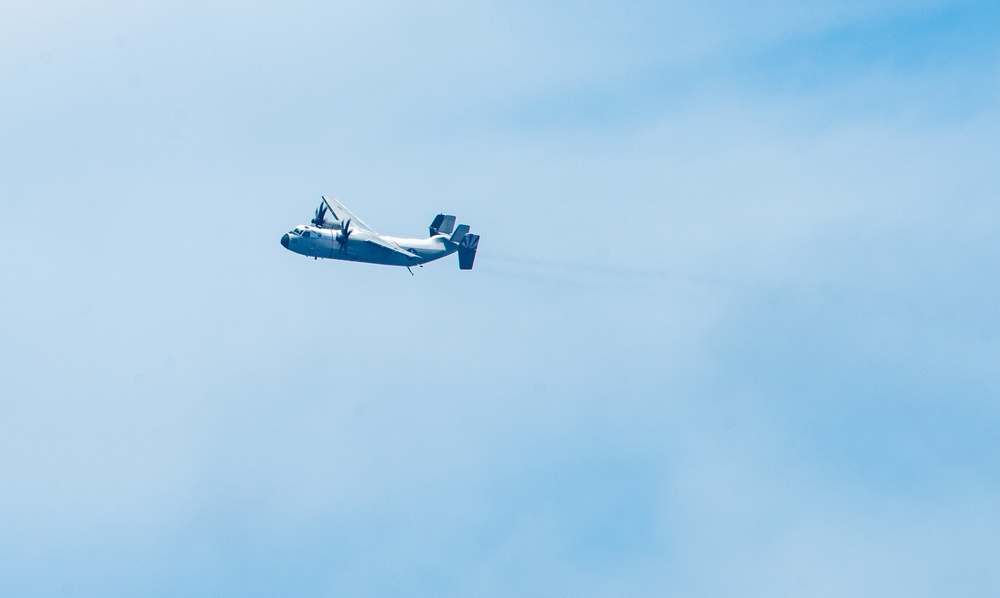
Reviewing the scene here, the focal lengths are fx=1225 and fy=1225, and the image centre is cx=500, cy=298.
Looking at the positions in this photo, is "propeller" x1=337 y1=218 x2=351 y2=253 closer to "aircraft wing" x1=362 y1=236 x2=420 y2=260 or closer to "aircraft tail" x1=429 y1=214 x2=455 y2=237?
"aircraft wing" x1=362 y1=236 x2=420 y2=260

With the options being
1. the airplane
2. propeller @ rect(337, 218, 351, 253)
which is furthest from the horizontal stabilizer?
propeller @ rect(337, 218, 351, 253)

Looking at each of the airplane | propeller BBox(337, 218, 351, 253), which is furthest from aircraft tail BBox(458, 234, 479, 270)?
propeller BBox(337, 218, 351, 253)

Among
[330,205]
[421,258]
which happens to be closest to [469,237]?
[421,258]

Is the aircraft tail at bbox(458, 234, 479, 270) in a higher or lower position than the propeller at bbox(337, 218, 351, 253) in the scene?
higher

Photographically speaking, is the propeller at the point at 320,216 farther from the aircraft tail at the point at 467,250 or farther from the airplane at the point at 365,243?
the aircraft tail at the point at 467,250

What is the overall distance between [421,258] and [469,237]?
5.73m

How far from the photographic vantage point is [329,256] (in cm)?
11831

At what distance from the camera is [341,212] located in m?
124

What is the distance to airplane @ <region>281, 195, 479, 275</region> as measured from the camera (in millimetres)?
118188

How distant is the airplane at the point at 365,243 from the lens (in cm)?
11819

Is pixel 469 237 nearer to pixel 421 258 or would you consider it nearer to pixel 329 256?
pixel 421 258

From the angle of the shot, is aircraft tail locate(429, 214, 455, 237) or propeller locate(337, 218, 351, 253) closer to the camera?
propeller locate(337, 218, 351, 253)

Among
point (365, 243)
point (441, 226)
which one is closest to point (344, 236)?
point (365, 243)

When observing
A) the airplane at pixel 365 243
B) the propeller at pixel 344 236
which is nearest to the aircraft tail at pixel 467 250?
the airplane at pixel 365 243
